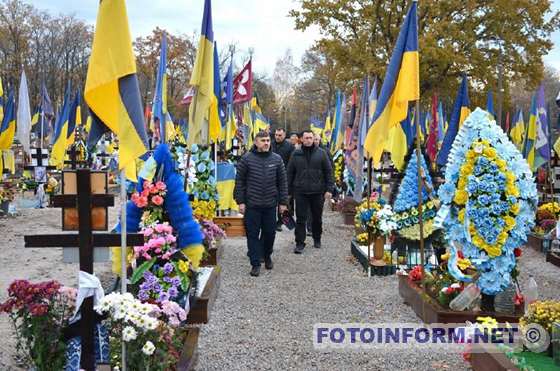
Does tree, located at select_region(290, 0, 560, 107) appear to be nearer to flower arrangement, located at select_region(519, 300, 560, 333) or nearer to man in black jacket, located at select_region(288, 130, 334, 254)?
man in black jacket, located at select_region(288, 130, 334, 254)

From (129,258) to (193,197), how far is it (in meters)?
3.54

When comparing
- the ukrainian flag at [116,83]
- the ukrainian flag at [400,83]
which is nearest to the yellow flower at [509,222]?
the ukrainian flag at [400,83]

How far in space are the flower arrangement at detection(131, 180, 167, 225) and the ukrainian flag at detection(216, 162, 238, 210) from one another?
21.1 ft

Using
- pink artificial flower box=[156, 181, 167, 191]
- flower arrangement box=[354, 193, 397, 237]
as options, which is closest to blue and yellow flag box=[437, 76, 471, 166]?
flower arrangement box=[354, 193, 397, 237]

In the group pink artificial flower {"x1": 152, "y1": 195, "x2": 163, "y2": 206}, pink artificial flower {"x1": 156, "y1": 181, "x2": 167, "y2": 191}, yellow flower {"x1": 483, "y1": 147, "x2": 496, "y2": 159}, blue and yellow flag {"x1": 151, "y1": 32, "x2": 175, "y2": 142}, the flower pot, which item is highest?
blue and yellow flag {"x1": 151, "y1": 32, "x2": 175, "y2": 142}

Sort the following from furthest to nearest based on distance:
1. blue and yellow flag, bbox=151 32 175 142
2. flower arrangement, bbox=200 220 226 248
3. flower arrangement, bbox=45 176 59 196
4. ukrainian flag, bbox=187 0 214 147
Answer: flower arrangement, bbox=45 176 59 196 → blue and yellow flag, bbox=151 32 175 142 → flower arrangement, bbox=200 220 226 248 → ukrainian flag, bbox=187 0 214 147

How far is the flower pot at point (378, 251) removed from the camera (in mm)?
8789

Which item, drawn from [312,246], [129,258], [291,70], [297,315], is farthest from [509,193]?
[291,70]

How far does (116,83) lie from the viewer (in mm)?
3994

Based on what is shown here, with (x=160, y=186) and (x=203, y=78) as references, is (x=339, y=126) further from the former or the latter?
(x=160, y=186)

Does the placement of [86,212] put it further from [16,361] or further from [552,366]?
[552,366]

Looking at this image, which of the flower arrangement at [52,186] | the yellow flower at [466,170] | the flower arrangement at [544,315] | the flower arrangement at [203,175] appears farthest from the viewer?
the flower arrangement at [52,186]

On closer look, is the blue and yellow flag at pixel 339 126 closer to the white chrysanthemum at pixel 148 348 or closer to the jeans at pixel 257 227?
the jeans at pixel 257 227

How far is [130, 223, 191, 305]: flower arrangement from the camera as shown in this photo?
5.15 m
